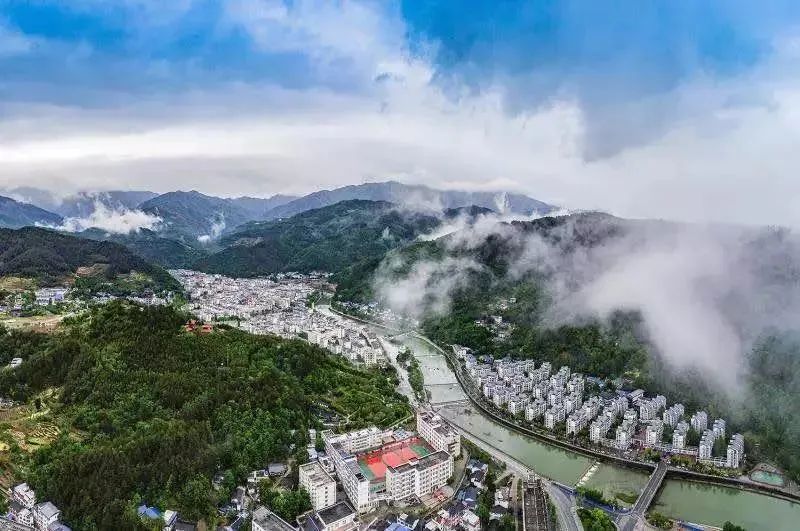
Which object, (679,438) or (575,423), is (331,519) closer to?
(575,423)

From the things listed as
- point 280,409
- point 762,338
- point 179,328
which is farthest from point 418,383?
point 762,338

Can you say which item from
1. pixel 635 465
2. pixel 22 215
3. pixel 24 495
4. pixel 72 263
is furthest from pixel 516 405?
pixel 22 215

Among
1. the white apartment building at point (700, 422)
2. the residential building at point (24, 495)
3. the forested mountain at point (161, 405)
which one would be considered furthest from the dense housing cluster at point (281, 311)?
the residential building at point (24, 495)

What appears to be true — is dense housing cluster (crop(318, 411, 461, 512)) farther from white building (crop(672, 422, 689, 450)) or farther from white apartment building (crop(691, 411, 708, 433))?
white apartment building (crop(691, 411, 708, 433))

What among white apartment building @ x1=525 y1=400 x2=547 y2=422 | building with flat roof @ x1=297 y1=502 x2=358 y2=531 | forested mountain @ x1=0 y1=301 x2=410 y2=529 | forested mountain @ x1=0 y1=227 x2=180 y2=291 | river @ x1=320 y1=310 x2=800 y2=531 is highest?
forested mountain @ x1=0 y1=227 x2=180 y2=291

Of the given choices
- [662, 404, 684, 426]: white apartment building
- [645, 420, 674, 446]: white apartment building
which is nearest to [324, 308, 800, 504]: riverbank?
[645, 420, 674, 446]: white apartment building

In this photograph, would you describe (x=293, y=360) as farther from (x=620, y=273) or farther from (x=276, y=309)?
(x=620, y=273)
